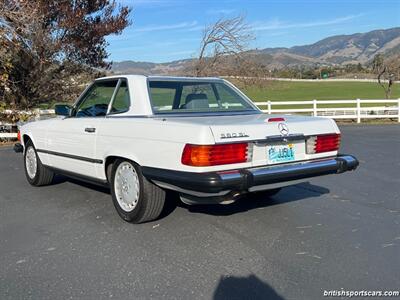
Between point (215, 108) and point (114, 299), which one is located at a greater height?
point (215, 108)

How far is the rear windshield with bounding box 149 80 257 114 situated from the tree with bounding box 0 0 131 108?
9176mm

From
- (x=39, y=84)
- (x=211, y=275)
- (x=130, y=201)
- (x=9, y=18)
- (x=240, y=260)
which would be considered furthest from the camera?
(x=39, y=84)

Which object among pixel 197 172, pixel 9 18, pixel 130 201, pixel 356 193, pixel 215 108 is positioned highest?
pixel 9 18

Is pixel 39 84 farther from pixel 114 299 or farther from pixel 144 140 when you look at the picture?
pixel 114 299

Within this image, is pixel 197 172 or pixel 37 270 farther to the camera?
pixel 197 172

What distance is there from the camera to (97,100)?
5.84m

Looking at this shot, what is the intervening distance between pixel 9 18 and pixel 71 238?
33.7 ft

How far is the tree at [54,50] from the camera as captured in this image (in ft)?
46.3

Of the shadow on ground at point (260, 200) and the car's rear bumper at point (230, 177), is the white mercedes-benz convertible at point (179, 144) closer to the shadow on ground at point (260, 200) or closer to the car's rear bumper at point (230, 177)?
the car's rear bumper at point (230, 177)

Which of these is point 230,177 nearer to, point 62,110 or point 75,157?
point 75,157

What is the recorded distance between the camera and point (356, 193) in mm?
6297

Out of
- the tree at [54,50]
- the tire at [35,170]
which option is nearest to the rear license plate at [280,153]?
the tire at [35,170]

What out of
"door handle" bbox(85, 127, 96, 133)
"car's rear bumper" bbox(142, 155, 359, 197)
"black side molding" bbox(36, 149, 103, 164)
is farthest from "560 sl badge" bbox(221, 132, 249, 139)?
"door handle" bbox(85, 127, 96, 133)

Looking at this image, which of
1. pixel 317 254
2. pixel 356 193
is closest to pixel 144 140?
pixel 317 254
